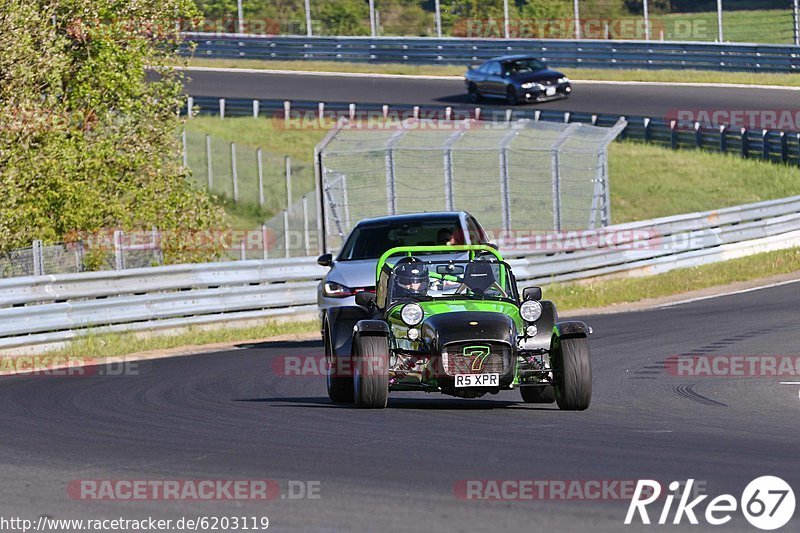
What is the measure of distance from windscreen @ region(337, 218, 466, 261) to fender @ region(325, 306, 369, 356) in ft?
16.7

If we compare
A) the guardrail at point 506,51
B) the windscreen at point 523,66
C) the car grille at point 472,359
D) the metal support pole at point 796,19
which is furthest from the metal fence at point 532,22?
the car grille at point 472,359

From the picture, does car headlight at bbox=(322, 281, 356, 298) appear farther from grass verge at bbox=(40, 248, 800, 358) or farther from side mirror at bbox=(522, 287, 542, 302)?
side mirror at bbox=(522, 287, 542, 302)

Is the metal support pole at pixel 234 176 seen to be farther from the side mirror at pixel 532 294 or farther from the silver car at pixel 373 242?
the side mirror at pixel 532 294

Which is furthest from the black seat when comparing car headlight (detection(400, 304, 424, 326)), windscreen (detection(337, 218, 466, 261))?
windscreen (detection(337, 218, 466, 261))

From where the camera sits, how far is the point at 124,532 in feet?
23.6

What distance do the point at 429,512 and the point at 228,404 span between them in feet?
18.9

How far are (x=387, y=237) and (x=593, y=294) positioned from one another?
7.79 metres

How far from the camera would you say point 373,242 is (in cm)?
1814

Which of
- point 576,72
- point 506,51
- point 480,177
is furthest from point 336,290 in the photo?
point 506,51

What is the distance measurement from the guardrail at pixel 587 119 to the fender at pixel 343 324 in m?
23.4

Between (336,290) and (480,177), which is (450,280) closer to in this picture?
(336,290)

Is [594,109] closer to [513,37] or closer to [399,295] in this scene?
[513,37]

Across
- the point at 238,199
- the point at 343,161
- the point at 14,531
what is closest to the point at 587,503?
the point at 14,531

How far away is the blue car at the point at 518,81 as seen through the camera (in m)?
43.6
